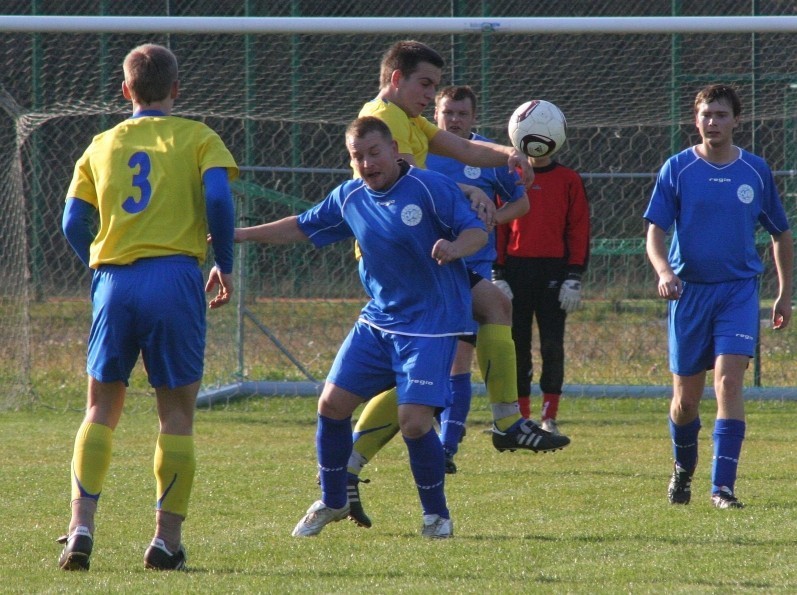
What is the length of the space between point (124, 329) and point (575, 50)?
24.2 feet

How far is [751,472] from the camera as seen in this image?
6.60m

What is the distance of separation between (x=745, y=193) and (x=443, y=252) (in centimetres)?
173

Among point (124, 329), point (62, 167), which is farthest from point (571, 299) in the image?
point (62, 167)

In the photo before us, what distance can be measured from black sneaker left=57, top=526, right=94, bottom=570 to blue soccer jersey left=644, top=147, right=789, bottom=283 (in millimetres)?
2818

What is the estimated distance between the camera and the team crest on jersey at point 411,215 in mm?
4738

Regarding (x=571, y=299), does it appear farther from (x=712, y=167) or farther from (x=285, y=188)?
(x=285, y=188)

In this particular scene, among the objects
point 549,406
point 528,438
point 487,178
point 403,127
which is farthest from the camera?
point 549,406

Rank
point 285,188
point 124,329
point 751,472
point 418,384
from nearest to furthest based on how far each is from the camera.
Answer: point 124,329 < point 418,384 < point 751,472 < point 285,188

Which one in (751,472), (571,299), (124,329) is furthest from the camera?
(571,299)

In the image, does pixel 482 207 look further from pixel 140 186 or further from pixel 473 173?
pixel 473 173

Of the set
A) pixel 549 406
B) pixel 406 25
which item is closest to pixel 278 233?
pixel 549 406

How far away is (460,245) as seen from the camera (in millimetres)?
4602

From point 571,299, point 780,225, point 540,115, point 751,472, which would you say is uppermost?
point 540,115

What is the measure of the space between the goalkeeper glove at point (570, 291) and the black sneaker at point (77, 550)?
436 cm
